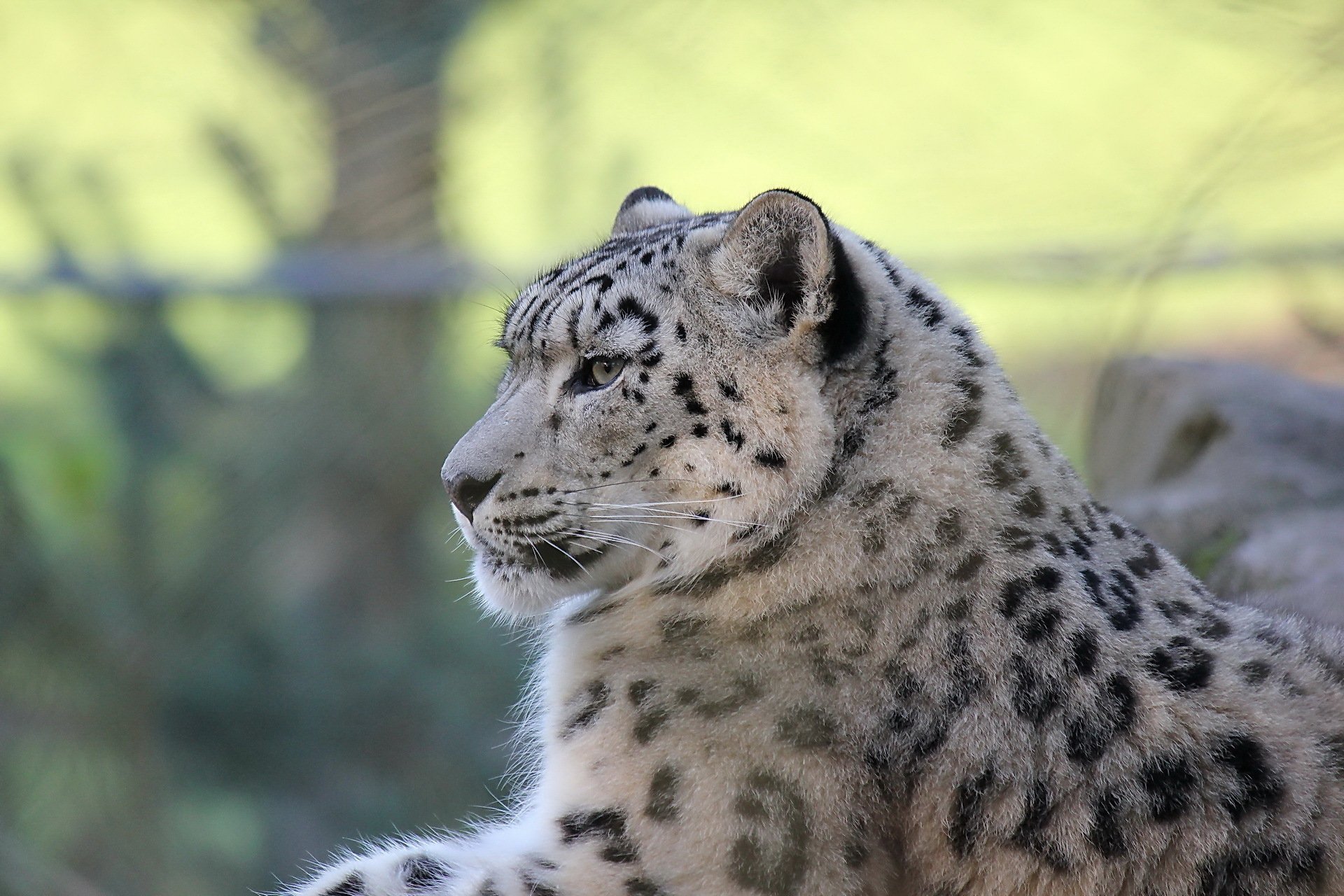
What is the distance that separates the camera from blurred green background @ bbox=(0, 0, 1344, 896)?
1723 mm

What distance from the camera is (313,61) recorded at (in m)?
3.31

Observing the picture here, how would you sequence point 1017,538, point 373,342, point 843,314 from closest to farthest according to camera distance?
point 1017,538
point 843,314
point 373,342

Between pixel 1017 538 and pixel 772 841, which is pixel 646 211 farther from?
pixel 772 841

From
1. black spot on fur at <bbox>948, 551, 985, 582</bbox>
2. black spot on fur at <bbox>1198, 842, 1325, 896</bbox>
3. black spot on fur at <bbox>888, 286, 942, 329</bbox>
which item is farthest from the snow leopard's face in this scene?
black spot on fur at <bbox>1198, 842, 1325, 896</bbox>

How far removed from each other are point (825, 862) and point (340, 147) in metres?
2.81

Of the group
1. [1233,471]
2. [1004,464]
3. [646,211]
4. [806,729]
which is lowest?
[806,729]

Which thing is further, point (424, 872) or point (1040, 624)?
point (424, 872)

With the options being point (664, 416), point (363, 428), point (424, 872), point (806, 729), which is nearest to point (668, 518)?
point (664, 416)

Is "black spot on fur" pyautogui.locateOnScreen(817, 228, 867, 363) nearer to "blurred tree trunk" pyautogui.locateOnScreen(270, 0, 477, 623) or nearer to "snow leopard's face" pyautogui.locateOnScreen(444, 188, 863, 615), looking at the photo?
"snow leopard's face" pyautogui.locateOnScreen(444, 188, 863, 615)

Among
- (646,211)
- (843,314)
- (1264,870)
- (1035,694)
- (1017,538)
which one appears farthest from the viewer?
(646,211)

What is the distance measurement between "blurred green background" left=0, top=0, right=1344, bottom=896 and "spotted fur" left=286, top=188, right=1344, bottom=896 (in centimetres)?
30

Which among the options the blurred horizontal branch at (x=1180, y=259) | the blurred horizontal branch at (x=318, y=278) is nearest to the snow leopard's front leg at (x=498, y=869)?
the blurred horizontal branch at (x=1180, y=259)

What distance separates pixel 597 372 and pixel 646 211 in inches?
22.7

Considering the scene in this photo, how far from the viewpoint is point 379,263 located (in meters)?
3.89
